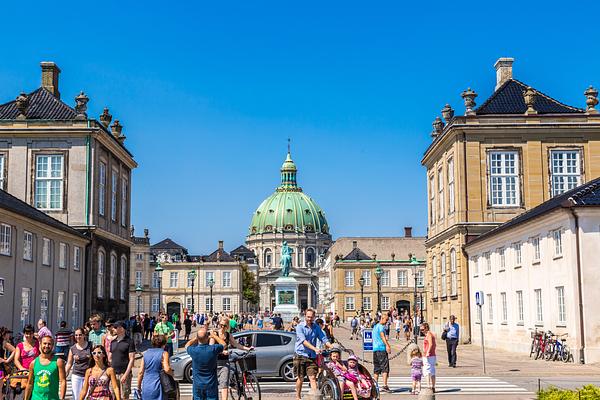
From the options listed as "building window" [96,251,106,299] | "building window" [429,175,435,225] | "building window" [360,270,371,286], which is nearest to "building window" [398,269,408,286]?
"building window" [360,270,371,286]

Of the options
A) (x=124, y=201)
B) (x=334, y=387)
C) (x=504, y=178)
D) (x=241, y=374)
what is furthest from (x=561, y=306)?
(x=124, y=201)

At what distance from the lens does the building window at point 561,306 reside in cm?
3272

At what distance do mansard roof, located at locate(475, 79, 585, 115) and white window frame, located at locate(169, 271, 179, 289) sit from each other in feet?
332

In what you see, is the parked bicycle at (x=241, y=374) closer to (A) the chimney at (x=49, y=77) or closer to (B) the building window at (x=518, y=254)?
(B) the building window at (x=518, y=254)

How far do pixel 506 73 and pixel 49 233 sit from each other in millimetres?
30295

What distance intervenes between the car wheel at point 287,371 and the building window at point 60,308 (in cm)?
2115

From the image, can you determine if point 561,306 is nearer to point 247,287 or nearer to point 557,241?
point 557,241

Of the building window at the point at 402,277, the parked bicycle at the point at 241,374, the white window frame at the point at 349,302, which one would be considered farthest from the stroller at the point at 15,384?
the building window at the point at 402,277

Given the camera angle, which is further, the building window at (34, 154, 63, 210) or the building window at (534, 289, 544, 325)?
the building window at (34, 154, 63, 210)

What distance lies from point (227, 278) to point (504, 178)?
333 feet

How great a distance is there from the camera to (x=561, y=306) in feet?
109

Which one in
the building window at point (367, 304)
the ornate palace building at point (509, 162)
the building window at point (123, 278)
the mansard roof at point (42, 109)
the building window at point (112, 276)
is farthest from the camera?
the building window at point (367, 304)

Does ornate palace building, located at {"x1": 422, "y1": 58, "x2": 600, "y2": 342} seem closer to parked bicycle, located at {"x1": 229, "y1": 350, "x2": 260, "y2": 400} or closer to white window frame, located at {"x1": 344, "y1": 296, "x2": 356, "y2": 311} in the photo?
parked bicycle, located at {"x1": 229, "y1": 350, "x2": 260, "y2": 400}

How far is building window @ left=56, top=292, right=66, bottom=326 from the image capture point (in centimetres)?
4194
